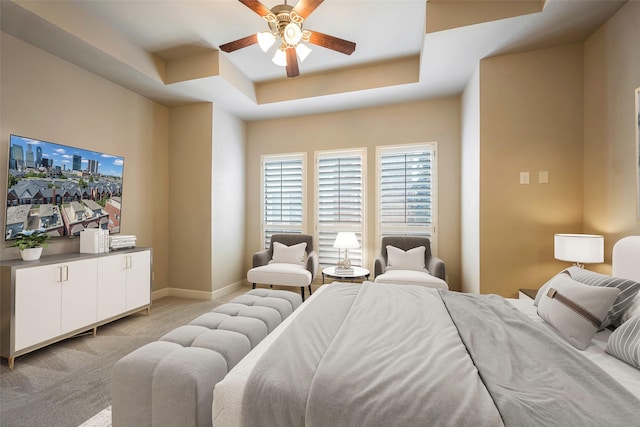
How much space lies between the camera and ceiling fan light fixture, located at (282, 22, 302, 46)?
2184 millimetres

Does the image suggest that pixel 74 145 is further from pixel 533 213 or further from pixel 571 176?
pixel 571 176

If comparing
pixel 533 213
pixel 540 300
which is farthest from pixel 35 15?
pixel 533 213

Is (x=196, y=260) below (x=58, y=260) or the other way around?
below

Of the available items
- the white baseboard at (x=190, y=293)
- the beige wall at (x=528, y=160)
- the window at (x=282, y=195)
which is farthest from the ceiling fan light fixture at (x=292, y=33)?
the white baseboard at (x=190, y=293)

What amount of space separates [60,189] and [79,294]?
1.10m

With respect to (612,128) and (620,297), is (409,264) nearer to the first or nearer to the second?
(620,297)

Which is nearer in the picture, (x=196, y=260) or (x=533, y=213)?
(x=533, y=213)

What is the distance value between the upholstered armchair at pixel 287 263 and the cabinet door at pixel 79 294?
1.64m

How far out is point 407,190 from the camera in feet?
13.7

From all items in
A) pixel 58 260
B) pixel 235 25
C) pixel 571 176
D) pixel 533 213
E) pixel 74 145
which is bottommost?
pixel 58 260

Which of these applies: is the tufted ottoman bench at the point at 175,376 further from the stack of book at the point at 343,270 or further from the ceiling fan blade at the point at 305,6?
the ceiling fan blade at the point at 305,6

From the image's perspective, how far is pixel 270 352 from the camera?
4.05 feet

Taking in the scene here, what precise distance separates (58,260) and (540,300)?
3870mm

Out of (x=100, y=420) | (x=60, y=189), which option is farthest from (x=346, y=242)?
(x=60, y=189)
